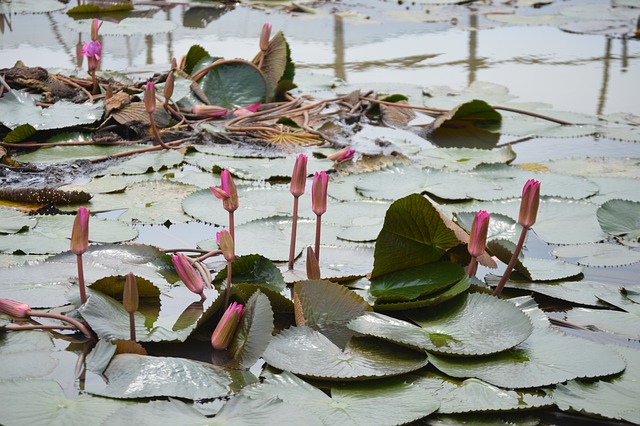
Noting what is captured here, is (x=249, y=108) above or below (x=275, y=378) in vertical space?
above

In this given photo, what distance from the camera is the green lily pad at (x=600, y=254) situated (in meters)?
1.64

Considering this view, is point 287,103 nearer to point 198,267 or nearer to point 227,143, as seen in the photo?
point 227,143

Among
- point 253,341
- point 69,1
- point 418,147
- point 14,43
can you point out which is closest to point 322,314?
point 253,341

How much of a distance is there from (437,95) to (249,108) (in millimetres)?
839

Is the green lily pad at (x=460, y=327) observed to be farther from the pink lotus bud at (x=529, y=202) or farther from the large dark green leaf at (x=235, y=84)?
the large dark green leaf at (x=235, y=84)

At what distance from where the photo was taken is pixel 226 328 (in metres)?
1.22

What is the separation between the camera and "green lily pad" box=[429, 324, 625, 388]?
46.0 inches

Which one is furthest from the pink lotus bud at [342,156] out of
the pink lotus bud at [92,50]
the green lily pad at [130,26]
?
the green lily pad at [130,26]

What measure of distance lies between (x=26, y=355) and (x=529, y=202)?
2.75ft

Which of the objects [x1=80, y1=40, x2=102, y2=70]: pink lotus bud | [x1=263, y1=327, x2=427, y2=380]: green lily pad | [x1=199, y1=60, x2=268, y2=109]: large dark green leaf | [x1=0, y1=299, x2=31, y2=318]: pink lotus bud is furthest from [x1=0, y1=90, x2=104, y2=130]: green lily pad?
[x1=263, y1=327, x2=427, y2=380]: green lily pad

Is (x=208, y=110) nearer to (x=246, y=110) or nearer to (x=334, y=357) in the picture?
(x=246, y=110)

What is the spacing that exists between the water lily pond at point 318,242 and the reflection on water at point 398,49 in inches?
1.3

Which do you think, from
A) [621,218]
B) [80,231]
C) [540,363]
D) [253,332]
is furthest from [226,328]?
[621,218]

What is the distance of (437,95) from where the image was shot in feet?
10.5
